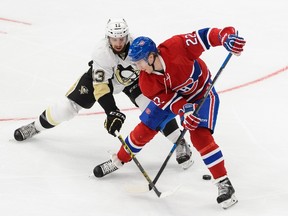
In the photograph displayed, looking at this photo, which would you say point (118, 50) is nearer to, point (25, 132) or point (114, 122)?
point (114, 122)

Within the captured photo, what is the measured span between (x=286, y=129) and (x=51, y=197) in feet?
5.53

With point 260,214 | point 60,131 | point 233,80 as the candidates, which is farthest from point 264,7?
point 260,214

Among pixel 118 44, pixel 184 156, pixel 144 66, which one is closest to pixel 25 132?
pixel 118 44

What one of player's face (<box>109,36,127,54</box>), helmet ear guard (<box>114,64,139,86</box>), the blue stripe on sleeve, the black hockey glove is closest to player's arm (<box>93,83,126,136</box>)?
the black hockey glove

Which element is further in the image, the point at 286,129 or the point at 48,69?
the point at 48,69

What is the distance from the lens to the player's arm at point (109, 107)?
11.5 ft

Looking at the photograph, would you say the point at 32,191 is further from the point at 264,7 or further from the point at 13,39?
the point at 264,7

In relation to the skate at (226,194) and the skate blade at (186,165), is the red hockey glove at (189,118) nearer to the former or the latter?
the skate at (226,194)

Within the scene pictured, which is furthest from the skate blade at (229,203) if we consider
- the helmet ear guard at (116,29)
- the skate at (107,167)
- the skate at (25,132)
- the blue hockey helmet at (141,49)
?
the skate at (25,132)

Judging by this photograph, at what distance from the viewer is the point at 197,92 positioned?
345cm

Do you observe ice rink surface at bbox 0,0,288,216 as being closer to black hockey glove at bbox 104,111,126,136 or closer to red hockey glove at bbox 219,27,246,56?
black hockey glove at bbox 104,111,126,136

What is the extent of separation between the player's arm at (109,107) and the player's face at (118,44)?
0.71 feet

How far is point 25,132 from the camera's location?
13.6 ft

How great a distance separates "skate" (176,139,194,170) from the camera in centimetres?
Result: 376
